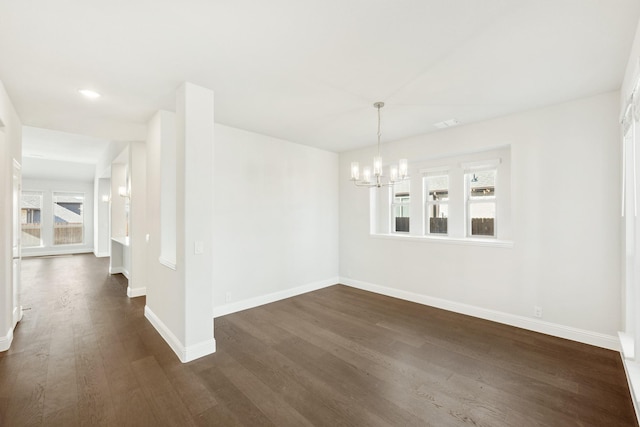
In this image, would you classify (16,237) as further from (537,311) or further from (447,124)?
(537,311)

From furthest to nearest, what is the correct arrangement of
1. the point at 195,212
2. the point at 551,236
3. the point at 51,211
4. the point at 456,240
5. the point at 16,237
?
the point at 51,211
the point at 456,240
the point at 16,237
the point at 551,236
the point at 195,212

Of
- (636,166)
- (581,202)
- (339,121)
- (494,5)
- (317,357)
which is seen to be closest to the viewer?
(494,5)

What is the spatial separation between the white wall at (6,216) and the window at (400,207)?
544cm

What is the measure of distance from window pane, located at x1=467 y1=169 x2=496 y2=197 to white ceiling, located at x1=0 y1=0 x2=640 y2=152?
1040 mm

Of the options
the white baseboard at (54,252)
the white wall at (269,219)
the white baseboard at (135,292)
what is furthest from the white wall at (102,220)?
the white wall at (269,219)

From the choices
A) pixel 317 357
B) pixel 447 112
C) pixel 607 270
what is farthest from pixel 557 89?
pixel 317 357

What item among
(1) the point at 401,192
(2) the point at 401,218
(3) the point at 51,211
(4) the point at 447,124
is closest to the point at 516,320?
(2) the point at 401,218

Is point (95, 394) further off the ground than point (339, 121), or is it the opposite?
point (339, 121)

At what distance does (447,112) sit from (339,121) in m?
1.44

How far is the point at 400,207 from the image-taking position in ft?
17.9

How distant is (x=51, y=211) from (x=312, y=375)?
1284 cm

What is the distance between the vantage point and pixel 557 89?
2992 millimetres

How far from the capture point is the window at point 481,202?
14.1 ft

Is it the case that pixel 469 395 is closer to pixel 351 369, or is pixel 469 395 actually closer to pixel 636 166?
pixel 351 369
